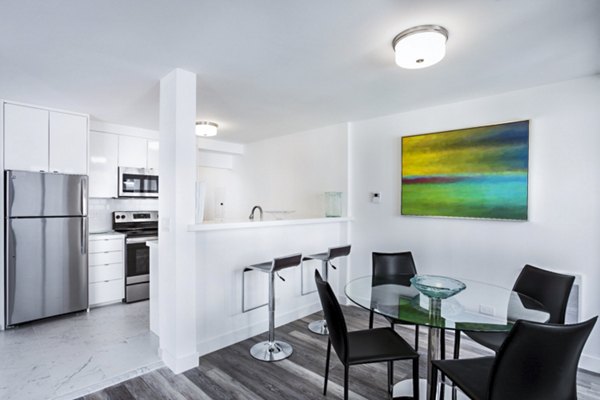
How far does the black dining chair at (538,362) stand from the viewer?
4.10 ft

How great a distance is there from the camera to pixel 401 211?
3588 millimetres

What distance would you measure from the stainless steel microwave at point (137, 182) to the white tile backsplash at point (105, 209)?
13.8 inches

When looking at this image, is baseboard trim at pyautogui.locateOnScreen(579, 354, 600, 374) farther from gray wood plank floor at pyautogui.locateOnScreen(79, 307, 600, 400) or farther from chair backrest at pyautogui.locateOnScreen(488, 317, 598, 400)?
chair backrest at pyautogui.locateOnScreen(488, 317, 598, 400)

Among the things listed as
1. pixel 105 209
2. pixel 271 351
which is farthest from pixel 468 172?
pixel 105 209

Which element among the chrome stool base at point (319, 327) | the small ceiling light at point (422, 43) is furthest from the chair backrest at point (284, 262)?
the small ceiling light at point (422, 43)

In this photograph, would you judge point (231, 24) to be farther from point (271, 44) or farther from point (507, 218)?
point (507, 218)

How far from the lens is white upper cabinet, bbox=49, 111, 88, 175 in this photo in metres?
3.51

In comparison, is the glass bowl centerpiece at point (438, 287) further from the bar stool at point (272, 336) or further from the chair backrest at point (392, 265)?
the bar stool at point (272, 336)

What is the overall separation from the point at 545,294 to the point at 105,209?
507cm

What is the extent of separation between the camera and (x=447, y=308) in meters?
1.98

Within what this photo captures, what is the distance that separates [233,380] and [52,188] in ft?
9.39

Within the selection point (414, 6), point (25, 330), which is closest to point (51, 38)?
point (414, 6)

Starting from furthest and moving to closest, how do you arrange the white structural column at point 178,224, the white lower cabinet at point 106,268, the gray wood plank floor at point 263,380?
the white lower cabinet at point 106,268 → the white structural column at point 178,224 → the gray wood plank floor at point 263,380

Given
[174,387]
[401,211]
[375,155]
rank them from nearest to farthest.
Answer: [174,387] < [401,211] < [375,155]
